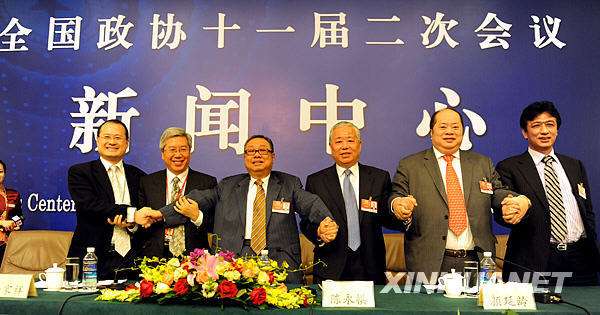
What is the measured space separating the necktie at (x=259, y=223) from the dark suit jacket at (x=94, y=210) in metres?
0.83

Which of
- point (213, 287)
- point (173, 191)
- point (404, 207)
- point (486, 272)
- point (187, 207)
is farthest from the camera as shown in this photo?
point (173, 191)

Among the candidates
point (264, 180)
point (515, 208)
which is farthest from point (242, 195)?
point (515, 208)

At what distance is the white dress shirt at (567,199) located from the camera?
3.05 meters

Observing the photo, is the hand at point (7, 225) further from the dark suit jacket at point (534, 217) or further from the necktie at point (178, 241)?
the dark suit jacket at point (534, 217)

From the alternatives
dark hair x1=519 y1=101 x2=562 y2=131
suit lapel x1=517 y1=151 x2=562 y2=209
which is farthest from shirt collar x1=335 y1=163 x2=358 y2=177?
dark hair x1=519 y1=101 x2=562 y2=131

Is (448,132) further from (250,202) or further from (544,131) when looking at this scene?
(250,202)

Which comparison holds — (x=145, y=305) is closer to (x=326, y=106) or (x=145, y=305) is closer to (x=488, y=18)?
(x=326, y=106)

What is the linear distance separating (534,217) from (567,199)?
0.26m

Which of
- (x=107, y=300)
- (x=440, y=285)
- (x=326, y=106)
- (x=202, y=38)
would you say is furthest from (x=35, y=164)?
(x=440, y=285)

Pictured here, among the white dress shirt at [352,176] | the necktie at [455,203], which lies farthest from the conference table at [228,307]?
the white dress shirt at [352,176]

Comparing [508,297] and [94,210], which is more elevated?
[94,210]

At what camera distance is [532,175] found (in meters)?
3.16

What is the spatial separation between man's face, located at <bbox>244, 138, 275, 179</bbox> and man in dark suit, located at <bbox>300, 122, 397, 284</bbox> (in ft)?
1.04

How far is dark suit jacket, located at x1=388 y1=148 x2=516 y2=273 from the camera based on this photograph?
2.90 m
